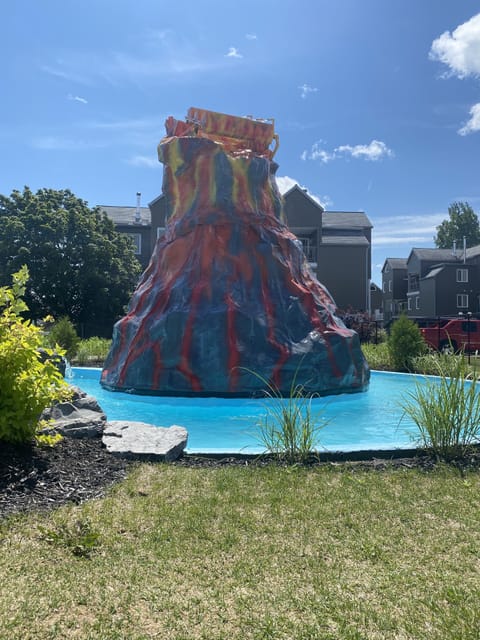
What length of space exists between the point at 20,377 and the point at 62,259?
27572 mm

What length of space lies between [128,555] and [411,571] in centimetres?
186

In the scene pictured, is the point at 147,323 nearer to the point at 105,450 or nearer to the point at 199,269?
the point at 199,269

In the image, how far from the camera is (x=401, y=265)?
56938mm

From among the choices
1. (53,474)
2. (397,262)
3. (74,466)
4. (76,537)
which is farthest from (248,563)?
(397,262)

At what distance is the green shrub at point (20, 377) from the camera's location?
5137mm

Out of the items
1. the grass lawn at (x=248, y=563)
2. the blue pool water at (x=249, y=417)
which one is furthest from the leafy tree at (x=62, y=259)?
the grass lawn at (x=248, y=563)

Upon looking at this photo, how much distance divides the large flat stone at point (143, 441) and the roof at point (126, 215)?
114 ft

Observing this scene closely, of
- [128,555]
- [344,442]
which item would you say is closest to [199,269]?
[344,442]

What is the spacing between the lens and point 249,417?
8.95 m

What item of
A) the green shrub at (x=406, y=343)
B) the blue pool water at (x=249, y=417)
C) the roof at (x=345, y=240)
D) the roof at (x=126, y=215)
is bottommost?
the blue pool water at (x=249, y=417)

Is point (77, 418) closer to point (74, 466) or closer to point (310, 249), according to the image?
point (74, 466)

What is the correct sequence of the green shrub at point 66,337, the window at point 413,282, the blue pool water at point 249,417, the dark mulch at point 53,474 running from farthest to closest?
the window at point 413,282
the green shrub at point 66,337
the blue pool water at point 249,417
the dark mulch at point 53,474

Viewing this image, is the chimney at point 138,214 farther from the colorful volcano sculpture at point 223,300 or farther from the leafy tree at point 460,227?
the leafy tree at point 460,227

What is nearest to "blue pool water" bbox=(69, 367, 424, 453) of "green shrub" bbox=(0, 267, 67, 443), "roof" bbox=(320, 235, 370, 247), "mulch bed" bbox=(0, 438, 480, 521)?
"mulch bed" bbox=(0, 438, 480, 521)
